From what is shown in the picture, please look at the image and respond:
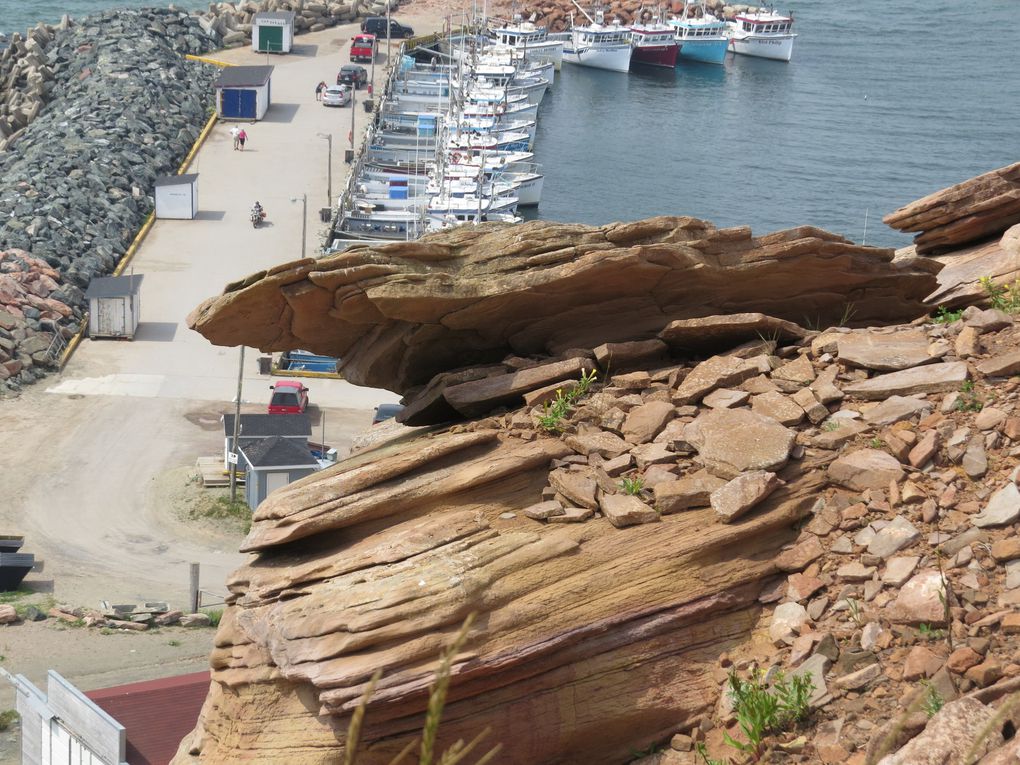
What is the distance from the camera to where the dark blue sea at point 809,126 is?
320 feet

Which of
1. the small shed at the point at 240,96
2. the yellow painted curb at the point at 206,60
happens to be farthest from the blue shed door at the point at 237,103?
the yellow painted curb at the point at 206,60

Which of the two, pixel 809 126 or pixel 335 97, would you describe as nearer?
pixel 335 97

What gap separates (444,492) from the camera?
15141 mm

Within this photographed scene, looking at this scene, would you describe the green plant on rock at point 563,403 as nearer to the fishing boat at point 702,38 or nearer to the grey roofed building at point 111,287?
the grey roofed building at point 111,287

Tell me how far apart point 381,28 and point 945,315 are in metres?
115

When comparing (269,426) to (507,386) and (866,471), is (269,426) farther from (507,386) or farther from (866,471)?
(866,471)

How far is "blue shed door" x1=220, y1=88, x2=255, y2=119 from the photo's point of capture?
96.9 meters

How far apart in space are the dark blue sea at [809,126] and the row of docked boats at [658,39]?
4.87 ft

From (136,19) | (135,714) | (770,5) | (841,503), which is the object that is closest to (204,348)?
(135,714)

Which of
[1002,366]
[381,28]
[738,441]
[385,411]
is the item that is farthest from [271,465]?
[381,28]

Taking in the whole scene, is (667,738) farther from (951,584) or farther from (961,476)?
(961,476)

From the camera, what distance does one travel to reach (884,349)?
656 inches

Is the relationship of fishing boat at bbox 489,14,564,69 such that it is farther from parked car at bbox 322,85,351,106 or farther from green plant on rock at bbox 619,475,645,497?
→ green plant on rock at bbox 619,475,645,497

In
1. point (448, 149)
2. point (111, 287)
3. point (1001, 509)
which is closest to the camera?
point (1001, 509)
